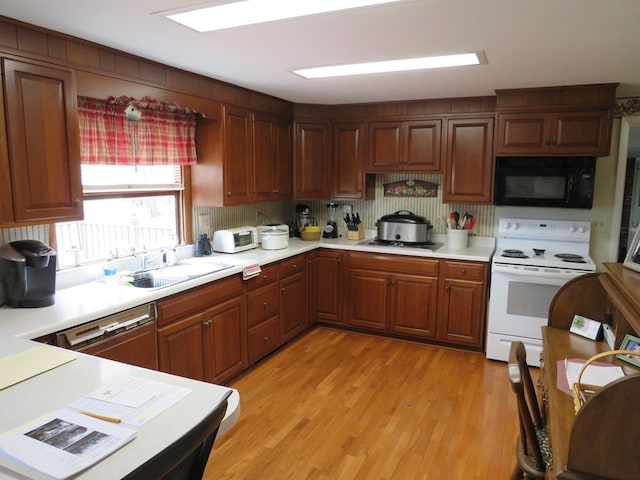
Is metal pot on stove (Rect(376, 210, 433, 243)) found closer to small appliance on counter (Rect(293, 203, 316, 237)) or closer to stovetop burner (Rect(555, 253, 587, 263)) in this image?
small appliance on counter (Rect(293, 203, 316, 237))

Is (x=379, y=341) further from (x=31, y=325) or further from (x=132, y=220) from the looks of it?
(x=31, y=325)

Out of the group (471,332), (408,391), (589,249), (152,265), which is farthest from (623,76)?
(152,265)

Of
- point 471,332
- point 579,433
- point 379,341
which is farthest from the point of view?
point 379,341

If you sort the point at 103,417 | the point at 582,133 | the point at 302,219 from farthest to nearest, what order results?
1. the point at 302,219
2. the point at 582,133
3. the point at 103,417

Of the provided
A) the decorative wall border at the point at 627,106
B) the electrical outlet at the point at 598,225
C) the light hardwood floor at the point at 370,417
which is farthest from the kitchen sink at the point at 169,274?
the decorative wall border at the point at 627,106

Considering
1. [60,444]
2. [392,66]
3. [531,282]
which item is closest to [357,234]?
[531,282]

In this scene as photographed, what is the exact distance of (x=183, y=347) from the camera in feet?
9.20

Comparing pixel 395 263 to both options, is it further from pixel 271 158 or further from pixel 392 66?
pixel 392 66

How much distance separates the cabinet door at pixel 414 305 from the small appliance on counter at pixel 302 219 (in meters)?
1.26

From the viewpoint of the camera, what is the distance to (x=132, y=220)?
3.22 meters

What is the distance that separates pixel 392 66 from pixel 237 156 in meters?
1.45

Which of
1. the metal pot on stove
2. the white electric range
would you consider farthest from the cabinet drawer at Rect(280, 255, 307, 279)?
the white electric range

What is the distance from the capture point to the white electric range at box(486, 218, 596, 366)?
357cm

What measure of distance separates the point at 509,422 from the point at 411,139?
101 inches
